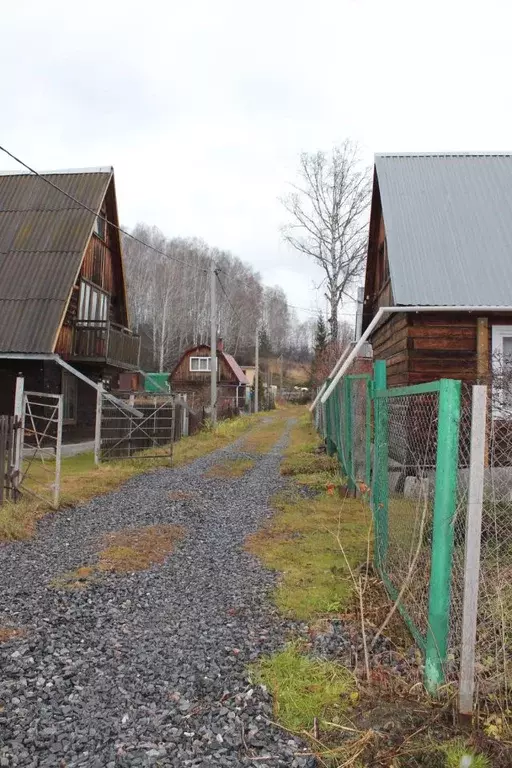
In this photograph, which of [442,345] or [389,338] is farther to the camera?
[389,338]

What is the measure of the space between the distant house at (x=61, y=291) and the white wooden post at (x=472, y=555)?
12.7 metres

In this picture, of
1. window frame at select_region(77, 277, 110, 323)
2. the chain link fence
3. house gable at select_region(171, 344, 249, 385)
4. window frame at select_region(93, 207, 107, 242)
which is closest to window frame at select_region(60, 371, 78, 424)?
window frame at select_region(77, 277, 110, 323)

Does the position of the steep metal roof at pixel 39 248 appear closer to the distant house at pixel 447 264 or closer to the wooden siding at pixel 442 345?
the distant house at pixel 447 264

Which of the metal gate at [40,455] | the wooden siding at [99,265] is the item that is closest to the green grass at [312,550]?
the metal gate at [40,455]

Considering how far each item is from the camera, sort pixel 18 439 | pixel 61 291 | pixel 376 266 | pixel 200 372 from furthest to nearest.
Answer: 1. pixel 200 372
2. pixel 61 291
3. pixel 376 266
4. pixel 18 439

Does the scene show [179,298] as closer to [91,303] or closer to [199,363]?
[199,363]

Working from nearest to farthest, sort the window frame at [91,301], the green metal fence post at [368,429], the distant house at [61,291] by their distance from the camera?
the green metal fence post at [368,429] → the distant house at [61,291] → the window frame at [91,301]

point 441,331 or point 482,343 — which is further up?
point 441,331

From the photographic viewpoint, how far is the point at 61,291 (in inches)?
617

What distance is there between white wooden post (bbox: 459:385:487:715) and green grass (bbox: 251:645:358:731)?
590 millimetres

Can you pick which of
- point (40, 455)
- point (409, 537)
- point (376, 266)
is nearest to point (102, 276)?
point (40, 455)

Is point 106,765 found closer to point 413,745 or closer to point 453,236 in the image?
point 413,745

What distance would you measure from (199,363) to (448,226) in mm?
34146

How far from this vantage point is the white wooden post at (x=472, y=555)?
8.91 ft
